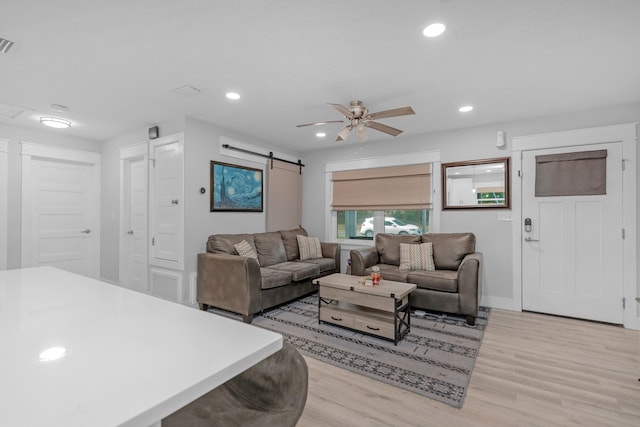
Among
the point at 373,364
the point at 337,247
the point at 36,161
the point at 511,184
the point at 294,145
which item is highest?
the point at 294,145

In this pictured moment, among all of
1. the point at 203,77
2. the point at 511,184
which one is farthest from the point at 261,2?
the point at 511,184

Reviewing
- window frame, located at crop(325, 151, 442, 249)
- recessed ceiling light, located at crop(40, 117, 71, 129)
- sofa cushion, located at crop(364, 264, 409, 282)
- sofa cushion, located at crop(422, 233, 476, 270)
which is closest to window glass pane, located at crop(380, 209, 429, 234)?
window frame, located at crop(325, 151, 442, 249)

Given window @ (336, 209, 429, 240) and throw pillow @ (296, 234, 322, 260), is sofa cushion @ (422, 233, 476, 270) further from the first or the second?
throw pillow @ (296, 234, 322, 260)

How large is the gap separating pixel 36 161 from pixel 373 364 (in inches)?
211

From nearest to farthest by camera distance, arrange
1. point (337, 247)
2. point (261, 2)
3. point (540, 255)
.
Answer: point (261, 2)
point (540, 255)
point (337, 247)

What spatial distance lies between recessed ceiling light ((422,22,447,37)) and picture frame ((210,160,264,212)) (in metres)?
3.06

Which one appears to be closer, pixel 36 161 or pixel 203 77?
pixel 203 77

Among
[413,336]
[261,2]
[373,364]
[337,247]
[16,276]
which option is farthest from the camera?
[337,247]

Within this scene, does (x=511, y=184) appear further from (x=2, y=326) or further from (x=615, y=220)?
(x=2, y=326)

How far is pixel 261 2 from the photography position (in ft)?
5.90

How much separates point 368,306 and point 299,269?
1364 millimetres

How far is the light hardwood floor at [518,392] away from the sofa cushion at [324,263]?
6.67 ft

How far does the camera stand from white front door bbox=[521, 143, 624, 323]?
340 cm

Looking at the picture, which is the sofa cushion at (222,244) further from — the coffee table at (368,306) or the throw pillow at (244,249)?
the coffee table at (368,306)
